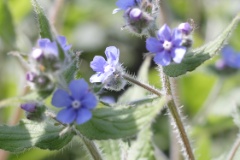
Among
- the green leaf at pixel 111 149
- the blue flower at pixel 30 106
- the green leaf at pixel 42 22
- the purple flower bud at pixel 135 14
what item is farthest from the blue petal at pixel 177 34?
the green leaf at pixel 111 149

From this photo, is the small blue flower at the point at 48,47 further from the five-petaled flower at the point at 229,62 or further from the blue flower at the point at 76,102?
the five-petaled flower at the point at 229,62

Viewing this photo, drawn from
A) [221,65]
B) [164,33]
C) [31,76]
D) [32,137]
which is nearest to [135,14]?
[164,33]

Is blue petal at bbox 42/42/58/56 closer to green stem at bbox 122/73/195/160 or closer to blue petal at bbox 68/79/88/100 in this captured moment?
blue petal at bbox 68/79/88/100

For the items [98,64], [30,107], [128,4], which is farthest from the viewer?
[98,64]

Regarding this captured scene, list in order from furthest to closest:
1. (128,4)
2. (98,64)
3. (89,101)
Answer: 1. (98,64)
2. (128,4)
3. (89,101)

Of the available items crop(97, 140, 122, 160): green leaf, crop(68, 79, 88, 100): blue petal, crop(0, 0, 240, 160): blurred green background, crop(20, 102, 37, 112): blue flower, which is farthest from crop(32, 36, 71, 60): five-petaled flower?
crop(0, 0, 240, 160): blurred green background

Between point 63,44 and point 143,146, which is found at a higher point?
point 63,44

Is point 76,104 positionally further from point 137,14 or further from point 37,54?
point 137,14
